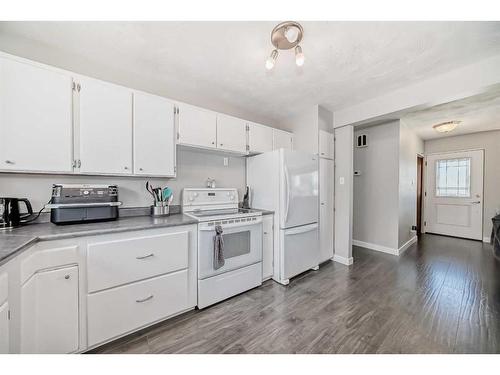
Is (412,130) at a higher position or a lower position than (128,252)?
higher

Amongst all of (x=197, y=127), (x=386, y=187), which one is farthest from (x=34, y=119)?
(x=386, y=187)

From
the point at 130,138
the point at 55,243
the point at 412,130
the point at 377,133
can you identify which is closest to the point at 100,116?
the point at 130,138

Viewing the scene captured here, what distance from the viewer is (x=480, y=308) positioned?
74.5 inches

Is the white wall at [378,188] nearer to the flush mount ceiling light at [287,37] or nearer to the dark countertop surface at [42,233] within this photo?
the flush mount ceiling light at [287,37]

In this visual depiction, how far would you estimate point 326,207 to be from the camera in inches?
121

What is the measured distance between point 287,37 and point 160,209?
195cm

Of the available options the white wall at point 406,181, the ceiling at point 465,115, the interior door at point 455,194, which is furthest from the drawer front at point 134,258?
the interior door at point 455,194

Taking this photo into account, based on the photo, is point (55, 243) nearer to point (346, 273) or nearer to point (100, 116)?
point (100, 116)

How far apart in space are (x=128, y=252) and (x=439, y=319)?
2732 millimetres

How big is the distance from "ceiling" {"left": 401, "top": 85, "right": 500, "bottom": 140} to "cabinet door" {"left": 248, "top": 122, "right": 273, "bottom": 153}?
2.54m

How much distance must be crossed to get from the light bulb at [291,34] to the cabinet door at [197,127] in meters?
1.13

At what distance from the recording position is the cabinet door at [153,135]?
186 cm

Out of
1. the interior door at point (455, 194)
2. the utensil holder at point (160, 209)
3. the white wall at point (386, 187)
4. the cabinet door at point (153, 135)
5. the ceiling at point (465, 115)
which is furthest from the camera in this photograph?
the interior door at point (455, 194)

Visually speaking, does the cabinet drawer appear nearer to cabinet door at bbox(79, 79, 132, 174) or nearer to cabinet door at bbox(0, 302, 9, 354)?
cabinet door at bbox(0, 302, 9, 354)
